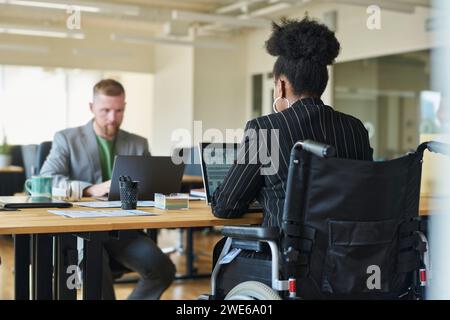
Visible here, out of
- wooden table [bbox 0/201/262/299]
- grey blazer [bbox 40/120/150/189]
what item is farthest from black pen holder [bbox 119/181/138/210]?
grey blazer [bbox 40/120/150/189]

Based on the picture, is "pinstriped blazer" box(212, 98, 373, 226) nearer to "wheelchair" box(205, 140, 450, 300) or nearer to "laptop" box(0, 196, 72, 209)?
"wheelchair" box(205, 140, 450, 300)

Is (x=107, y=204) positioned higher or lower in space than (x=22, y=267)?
higher

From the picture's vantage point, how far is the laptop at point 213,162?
2640mm

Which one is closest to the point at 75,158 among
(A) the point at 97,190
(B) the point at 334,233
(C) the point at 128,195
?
(A) the point at 97,190

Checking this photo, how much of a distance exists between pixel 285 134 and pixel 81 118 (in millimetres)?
11000

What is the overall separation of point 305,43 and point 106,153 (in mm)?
1655

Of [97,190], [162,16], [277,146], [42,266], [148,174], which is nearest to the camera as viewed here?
[277,146]

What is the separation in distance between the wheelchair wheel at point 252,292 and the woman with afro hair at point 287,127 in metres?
0.25

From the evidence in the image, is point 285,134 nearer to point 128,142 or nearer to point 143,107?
point 128,142

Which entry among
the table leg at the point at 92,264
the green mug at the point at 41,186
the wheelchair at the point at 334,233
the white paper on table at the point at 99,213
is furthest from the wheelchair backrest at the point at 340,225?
the green mug at the point at 41,186

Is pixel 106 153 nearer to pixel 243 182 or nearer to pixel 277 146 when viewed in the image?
pixel 243 182

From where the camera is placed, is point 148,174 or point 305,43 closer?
point 305,43

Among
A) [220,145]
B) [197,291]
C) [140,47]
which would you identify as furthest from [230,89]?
[220,145]

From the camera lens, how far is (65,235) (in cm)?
248
